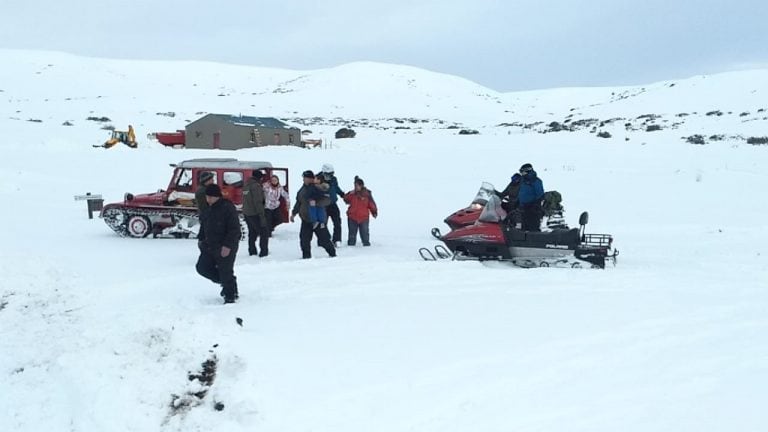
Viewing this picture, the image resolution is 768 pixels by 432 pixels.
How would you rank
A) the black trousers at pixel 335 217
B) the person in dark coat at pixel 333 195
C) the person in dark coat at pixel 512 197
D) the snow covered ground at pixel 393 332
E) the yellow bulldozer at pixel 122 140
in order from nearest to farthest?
the snow covered ground at pixel 393 332 → the person in dark coat at pixel 512 197 → the person in dark coat at pixel 333 195 → the black trousers at pixel 335 217 → the yellow bulldozer at pixel 122 140

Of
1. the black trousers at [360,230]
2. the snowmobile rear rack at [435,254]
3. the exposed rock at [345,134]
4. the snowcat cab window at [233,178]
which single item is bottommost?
the snowmobile rear rack at [435,254]

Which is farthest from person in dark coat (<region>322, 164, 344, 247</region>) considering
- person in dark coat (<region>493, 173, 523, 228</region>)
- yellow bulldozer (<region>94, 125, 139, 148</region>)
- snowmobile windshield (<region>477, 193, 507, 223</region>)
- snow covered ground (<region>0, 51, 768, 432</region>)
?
yellow bulldozer (<region>94, 125, 139, 148</region>)

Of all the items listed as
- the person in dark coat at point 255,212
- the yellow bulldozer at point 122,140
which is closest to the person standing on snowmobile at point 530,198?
the person in dark coat at point 255,212

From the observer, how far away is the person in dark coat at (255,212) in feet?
32.8

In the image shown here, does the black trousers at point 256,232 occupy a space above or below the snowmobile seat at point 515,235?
below

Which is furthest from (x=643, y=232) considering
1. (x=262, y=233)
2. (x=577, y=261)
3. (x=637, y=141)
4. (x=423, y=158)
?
(x=637, y=141)

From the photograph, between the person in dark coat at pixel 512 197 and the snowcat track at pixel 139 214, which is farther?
the snowcat track at pixel 139 214

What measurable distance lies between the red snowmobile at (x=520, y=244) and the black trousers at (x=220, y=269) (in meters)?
3.89

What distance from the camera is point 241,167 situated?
12039 millimetres

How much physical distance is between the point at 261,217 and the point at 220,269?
315 cm

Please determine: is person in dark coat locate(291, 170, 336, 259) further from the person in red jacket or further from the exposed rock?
the exposed rock

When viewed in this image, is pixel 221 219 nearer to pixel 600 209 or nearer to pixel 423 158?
pixel 600 209

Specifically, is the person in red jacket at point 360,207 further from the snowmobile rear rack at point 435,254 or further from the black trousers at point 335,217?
the snowmobile rear rack at point 435,254

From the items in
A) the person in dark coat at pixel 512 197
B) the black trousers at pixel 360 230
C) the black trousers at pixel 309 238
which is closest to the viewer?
the black trousers at pixel 309 238
